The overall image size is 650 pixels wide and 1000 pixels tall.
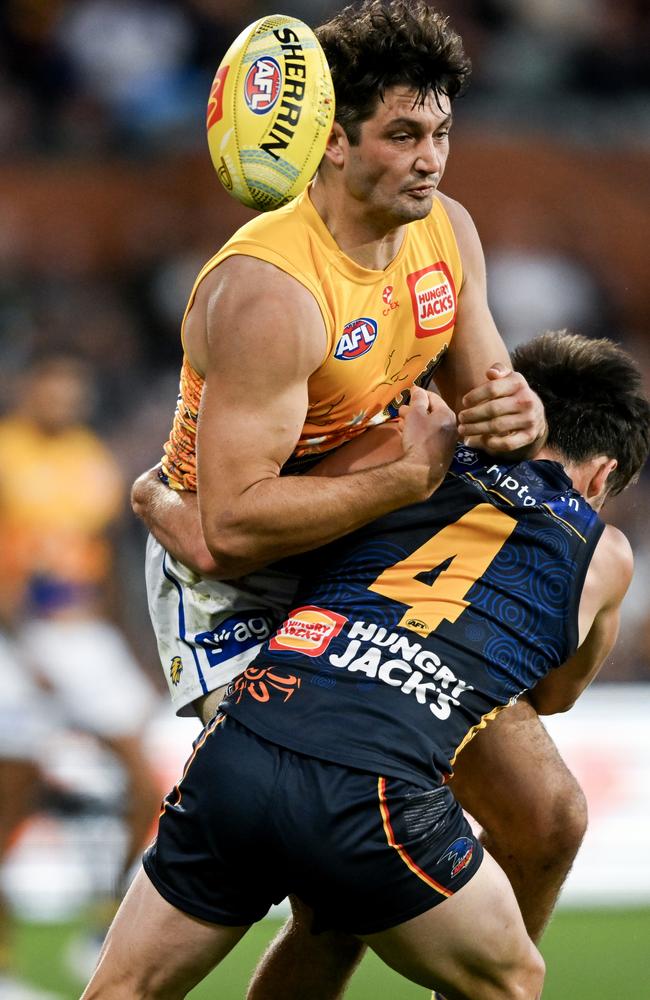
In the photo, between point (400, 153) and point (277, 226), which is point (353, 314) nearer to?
point (277, 226)

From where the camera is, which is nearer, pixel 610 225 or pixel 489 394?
pixel 489 394

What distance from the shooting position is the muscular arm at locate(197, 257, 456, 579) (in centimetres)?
309

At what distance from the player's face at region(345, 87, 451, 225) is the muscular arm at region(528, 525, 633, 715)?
2.81ft

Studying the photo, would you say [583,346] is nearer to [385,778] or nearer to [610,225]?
[385,778]

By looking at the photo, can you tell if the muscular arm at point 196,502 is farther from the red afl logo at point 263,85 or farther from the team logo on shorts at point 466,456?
the red afl logo at point 263,85

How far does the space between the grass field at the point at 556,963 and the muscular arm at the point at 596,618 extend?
6.98 ft

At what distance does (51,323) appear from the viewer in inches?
383

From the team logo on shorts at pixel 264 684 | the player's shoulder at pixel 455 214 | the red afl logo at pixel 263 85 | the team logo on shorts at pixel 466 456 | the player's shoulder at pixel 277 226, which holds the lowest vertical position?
the team logo on shorts at pixel 264 684

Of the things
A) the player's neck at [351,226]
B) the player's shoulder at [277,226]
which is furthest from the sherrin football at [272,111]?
the player's neck at [351,226]

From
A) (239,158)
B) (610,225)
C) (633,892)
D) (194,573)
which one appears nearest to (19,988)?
(194,573)

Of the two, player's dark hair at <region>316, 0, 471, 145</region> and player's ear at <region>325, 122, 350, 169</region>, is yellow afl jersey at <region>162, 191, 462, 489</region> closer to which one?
player's ear at <region>325, 122, 350, 169</region>

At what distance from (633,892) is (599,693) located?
947 millimetres

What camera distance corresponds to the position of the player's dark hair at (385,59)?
10.7ft

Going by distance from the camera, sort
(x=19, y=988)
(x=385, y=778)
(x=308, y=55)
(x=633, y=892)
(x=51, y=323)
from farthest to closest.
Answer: (x=51, y=323)
(x=633, y=892)
(x=19, y=988)
(x=308, y=55)
(x=385, y=778)
